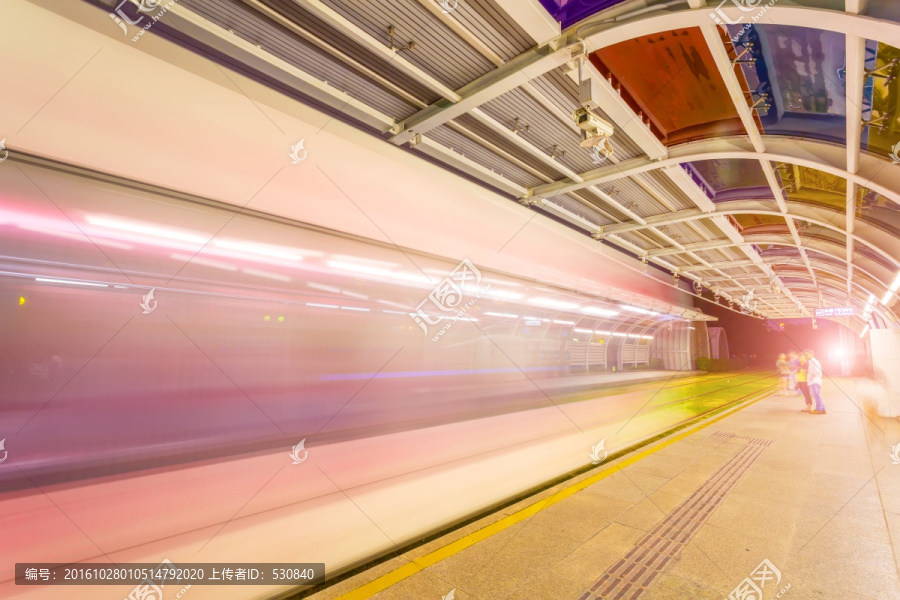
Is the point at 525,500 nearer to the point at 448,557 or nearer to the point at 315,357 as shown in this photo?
the point at 448,557

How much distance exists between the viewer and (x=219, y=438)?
5734 millimetres

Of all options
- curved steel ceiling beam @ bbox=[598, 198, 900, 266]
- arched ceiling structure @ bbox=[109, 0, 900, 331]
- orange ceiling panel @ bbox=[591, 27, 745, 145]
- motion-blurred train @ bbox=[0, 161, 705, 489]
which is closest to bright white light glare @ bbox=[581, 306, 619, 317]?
motion-blurred train @ bbox=[0, 161, 705, 489]

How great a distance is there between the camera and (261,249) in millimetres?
5254

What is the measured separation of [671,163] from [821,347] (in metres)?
39.2

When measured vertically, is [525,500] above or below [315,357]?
below

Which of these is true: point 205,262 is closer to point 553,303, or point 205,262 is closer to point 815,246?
point 553,303

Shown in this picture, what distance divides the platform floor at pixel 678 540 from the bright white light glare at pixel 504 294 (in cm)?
503

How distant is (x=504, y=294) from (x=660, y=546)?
7.04 metres

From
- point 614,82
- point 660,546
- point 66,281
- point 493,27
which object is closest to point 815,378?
point 614,82

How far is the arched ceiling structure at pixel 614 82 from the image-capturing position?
3385mm

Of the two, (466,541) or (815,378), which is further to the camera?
(815,378)

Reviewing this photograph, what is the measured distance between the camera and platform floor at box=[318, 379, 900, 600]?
7.68 feet

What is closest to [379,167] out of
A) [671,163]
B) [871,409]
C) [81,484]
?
[671,163]
